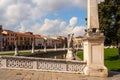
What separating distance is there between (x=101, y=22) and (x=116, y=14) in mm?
2548

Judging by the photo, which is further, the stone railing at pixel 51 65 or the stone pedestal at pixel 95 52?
the stone railing at pixel 51 65

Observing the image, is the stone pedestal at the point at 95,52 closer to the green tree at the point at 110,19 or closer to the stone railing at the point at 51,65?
the stone railing at the point at 51,65

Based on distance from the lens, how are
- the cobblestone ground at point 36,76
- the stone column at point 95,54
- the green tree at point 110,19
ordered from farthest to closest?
the green tree at point 110,19 → the stone column at point 95,54 → the cobblestone ground at point 36,76

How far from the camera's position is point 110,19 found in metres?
41.2

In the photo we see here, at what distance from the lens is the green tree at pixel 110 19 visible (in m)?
40.6

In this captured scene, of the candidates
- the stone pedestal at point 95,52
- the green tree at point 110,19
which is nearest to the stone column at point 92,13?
the stone pedestal at point 95,52

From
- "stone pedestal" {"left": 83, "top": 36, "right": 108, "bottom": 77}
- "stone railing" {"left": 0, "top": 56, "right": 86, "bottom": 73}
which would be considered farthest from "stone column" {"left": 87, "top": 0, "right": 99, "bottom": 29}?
"stone railing" {"left": 0, "top": 56, "right": 86, "bottom": 73}

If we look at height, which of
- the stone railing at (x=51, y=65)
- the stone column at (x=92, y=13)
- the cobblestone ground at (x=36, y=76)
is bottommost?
the cobblestone ground at (x=36, y=76)

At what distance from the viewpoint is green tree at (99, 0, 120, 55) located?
40.6 m

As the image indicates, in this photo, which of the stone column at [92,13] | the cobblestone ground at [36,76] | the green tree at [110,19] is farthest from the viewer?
the green tree at [110,19]

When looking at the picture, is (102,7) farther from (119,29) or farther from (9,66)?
(9,66)

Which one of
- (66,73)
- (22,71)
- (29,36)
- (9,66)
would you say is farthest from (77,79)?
(29,36)

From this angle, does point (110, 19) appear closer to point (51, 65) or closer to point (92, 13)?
point (92, 13)

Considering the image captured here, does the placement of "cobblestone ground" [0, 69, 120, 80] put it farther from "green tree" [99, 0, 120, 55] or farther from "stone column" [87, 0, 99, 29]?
"green tree" [99, 0, 120, 55]
